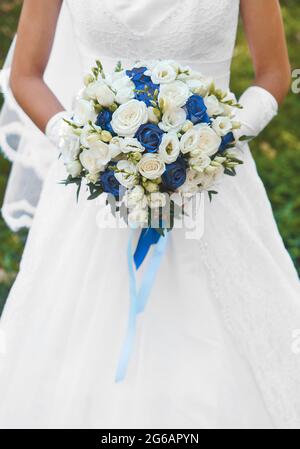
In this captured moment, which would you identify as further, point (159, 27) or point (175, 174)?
point (159, 27)

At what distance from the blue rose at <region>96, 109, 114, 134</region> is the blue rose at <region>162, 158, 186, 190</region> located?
0.23 m

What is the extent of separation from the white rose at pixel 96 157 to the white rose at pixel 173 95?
246 millimetres

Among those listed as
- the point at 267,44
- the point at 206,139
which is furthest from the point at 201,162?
the point at 267,44

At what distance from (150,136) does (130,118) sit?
87 millimetres

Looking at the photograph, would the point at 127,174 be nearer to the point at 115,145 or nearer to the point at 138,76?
the point at 115,145

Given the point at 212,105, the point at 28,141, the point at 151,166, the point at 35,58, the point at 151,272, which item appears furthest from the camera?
the point at 28,141

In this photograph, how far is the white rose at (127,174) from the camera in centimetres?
310

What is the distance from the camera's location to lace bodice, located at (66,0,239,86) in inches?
140

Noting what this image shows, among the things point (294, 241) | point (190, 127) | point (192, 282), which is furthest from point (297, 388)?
point (294, 241)

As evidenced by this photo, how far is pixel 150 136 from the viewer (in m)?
3.10

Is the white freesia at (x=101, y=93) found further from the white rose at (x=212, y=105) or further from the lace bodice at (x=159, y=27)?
the lace bodice at (x=159, y=27)

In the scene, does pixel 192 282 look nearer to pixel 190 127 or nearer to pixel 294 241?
pixel 190 127

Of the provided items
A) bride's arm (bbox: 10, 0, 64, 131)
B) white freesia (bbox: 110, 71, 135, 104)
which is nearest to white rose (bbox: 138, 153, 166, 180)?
white freesia (bbox: 110, 71, 135, 104)

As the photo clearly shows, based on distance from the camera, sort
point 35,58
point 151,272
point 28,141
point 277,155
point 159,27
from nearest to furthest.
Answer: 1. point 151,272
2. point 159,27
3. point 35,58
4. point 28,141
5. point 277,155
